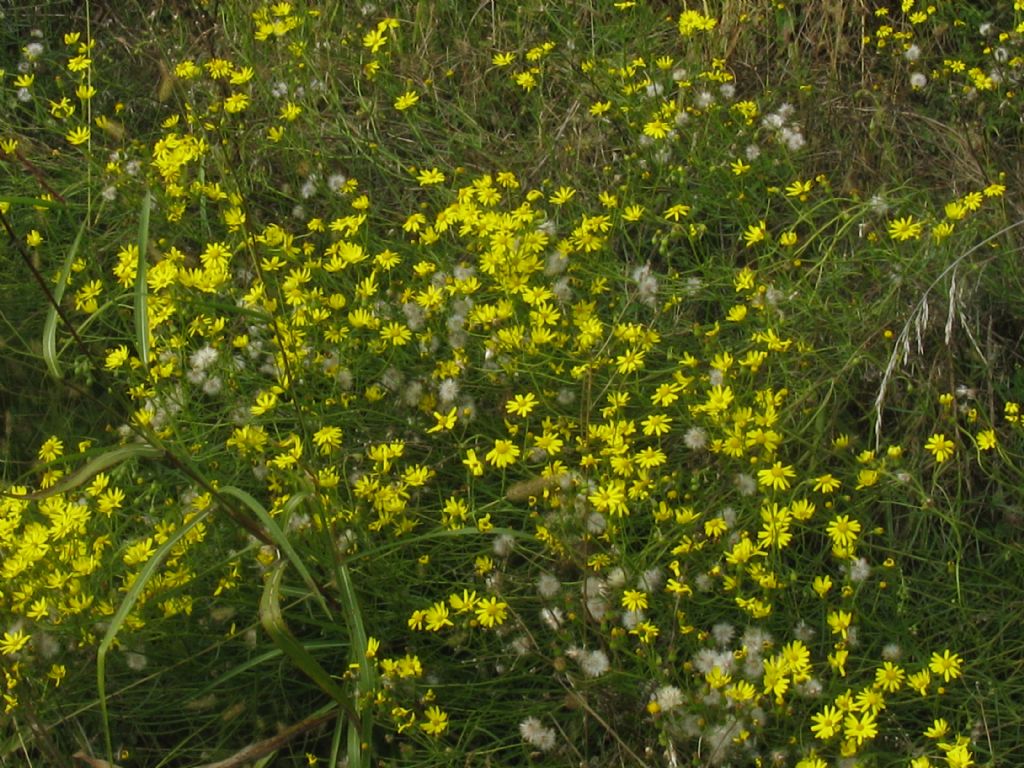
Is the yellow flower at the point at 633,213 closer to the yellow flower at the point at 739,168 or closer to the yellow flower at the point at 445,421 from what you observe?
the yellow flower at the point at 739,168

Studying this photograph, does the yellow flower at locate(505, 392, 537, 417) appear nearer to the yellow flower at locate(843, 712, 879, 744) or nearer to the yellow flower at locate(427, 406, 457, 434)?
the yellow flower at locate(427, 406, 457, 434)

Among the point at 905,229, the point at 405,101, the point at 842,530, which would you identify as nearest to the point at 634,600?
the point at 842,530

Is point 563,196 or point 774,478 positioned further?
point 563,196

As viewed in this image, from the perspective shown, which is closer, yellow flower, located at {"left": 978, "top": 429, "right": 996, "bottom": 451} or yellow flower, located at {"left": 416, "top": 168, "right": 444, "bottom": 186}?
yellow flower, located at {"left": 978, "top": 429, "right": 996, "bottom": 451}

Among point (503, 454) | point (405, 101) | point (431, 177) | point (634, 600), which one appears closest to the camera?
point (634, 600)

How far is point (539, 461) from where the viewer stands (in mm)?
2732

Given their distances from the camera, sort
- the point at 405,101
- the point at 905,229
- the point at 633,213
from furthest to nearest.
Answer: the point at 405,101 < the point at 633,213 < the point at 905,229

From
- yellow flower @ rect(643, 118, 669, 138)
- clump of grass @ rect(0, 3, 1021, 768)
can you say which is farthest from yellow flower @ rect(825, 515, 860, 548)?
yellow flower @ rect(643, 118, 669, 138)

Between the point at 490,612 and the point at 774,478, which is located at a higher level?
the point at 774,478

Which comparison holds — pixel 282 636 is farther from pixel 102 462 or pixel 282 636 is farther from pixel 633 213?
pixel 633 213

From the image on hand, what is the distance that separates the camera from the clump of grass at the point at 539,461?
7.77 ft

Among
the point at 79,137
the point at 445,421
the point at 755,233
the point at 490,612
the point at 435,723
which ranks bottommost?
the point at 435,723

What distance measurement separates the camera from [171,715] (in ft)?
8.67

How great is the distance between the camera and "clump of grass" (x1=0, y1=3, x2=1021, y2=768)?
7.77 ft
